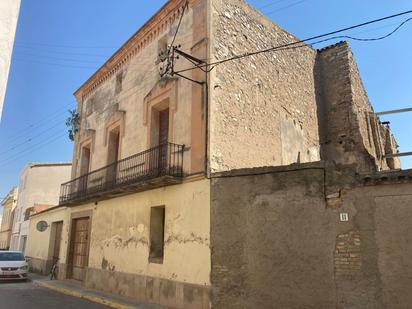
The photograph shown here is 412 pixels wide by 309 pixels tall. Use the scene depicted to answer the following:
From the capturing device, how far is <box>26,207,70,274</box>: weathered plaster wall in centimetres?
1594

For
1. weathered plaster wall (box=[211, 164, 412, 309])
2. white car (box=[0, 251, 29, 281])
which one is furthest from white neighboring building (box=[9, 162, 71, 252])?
weathered plaster wall (box=[211, 164, 412, 309])

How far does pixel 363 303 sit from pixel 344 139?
8.28 meters

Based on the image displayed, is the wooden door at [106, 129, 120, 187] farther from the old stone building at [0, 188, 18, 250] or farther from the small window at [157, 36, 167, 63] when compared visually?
the old stone building at [0, 188, 18, 250]

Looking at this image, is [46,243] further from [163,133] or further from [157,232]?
[163,133]

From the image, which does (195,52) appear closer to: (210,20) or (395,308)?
(210,20)

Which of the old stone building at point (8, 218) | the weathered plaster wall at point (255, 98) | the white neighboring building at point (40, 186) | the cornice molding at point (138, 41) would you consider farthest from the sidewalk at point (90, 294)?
the old stone building at point (8, 218)

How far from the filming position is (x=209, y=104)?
9.27 metres

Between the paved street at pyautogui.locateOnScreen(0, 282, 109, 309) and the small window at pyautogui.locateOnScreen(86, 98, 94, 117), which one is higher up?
the small window at pyautogui.locateOnScreen(86, 98, 94, 117)

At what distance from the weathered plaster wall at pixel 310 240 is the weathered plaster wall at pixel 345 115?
6350 mm

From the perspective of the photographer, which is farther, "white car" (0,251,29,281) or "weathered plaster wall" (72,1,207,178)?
"white car" (0,251,29,281)

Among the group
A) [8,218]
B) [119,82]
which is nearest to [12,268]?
[119,82]

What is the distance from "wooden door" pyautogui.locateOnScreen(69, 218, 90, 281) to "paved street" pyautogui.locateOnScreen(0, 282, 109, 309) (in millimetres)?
1469

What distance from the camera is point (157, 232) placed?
413 inches

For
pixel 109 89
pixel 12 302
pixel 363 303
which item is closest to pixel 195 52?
pixel 109 89
